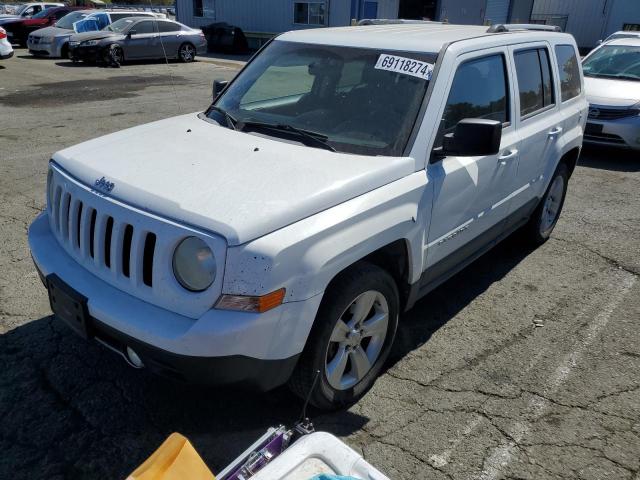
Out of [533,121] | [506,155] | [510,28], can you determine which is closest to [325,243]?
[506,155]

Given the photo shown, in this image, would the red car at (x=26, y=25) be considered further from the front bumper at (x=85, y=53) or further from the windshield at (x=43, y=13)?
the front bumper at (x=85, y=53)

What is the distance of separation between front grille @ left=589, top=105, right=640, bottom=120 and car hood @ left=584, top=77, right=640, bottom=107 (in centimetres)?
8

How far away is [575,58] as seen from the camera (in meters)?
5.22

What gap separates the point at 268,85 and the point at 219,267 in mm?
2071

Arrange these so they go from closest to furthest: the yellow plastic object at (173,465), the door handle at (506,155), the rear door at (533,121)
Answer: the yellow plastic object at (173,465)
the door handle at (506,155)
the rear door at (533,121)

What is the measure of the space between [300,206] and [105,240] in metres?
0.97

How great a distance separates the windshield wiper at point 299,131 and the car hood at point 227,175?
0.26 feet

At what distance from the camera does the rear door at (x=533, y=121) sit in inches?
164

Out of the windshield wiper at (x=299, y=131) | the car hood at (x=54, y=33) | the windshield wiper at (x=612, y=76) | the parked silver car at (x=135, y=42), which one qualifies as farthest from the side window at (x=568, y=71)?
the car hood at (x=54, y=33)

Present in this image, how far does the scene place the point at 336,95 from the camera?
3531 millimetres

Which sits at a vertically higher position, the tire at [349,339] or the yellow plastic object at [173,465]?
the yellow plastic object at [173,465]

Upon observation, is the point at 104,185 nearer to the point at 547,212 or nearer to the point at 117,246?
the point at 117,246

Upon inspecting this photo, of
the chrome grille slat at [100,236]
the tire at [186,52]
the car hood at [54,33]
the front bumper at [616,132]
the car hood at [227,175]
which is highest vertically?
the car hood at [227,175]

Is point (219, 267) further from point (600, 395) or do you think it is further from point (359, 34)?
point (600, 395)
